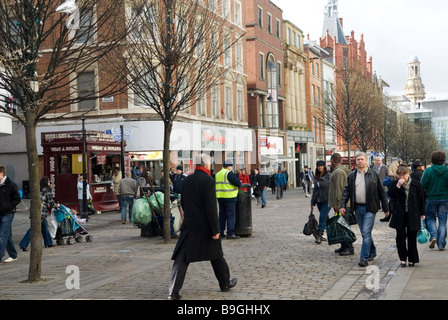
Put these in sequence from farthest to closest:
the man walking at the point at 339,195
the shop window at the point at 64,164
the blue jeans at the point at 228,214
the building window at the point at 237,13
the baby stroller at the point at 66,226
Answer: the building window at the point at 237,13 → the shop window at the point at 64,164 → the blue jeans at the point at 228,214 → the baby stroller at the point at 66,226 → the man walking at the point at 339,195

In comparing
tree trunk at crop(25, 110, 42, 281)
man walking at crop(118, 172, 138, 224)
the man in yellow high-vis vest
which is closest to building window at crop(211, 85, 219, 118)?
man walking at crop(118, 172, 138, 224)

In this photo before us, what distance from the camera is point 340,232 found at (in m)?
11.2

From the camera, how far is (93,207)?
2514 centimetres

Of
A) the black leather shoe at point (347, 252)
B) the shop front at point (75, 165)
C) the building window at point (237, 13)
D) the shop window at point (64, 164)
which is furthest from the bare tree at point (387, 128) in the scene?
the black leather shoe at point (347, 252)

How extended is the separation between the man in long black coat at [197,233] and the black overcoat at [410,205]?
3.35 metres

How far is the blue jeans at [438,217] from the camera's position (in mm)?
12047

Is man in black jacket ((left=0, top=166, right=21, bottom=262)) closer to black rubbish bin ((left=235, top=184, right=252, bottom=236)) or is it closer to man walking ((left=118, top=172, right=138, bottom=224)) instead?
black rubbish bin ((left=235, top=184, right=252, bottom=236))

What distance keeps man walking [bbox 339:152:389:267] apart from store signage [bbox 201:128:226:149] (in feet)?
97.1

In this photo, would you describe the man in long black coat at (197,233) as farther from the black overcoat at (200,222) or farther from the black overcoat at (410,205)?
the black overcoat at (410,205)

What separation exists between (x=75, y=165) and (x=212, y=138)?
17397 mm

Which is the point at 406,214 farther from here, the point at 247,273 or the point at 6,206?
the point at 6,206

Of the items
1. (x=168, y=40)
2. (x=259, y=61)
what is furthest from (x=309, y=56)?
(x=168, y=40)

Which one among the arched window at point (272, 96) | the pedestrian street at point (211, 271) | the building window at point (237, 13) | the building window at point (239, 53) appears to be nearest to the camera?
the pedestrian street at point (211, 271)

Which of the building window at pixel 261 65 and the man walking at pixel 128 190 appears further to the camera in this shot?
the building window at pixel 261 65
